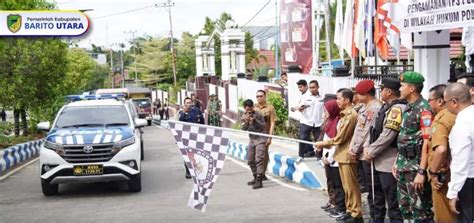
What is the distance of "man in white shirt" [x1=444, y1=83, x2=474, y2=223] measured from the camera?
546 cm

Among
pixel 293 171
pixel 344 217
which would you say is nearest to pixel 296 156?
pixel 293 171

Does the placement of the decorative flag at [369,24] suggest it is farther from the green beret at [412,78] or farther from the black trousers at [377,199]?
the green beret at [412,78]

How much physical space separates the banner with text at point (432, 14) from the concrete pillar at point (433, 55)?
0.66 m

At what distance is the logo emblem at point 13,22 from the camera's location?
1994 cm

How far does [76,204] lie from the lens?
11172 millimetres

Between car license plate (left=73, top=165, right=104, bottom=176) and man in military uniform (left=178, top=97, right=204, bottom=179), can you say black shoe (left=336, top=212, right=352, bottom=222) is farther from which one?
man in military uniform (left=178, top=97, right=204, bottom=179)

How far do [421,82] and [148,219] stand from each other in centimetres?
472

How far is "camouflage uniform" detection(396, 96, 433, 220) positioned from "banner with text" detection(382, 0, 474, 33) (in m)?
2.47

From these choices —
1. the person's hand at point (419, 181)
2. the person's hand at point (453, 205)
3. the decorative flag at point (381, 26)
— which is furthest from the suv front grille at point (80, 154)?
the person's hand at point (453, 205)

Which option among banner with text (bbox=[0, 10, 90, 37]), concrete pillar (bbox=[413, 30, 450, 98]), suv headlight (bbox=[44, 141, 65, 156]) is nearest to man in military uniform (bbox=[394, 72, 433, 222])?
concrete pillar (bbox=[413, 30, 450, 98])

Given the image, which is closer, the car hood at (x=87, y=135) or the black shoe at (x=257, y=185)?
the car hood at (x=87, y=135)

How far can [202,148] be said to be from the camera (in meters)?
8.39

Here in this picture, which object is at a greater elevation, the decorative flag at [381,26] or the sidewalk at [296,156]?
the decorative flag at [381,26]

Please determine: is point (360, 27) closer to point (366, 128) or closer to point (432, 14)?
point (432, 14)
